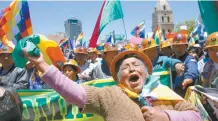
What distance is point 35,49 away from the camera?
2357mm

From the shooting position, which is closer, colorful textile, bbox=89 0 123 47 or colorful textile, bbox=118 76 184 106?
colorful textile, bbox=118 76 184 106

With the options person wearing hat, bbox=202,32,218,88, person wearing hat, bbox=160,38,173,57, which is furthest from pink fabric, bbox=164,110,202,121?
person wearing hat, bbox=160,38,173,57

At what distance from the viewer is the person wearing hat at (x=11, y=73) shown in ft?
17.1

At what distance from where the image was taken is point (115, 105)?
2.59 meters

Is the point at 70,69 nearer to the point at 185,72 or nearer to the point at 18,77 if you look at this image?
the point at 18,77

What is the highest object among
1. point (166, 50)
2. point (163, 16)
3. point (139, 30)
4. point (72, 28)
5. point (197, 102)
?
point (163, 16)

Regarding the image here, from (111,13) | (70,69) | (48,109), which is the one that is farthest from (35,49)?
(111,13)

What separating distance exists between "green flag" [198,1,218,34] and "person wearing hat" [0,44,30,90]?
317 centimetres

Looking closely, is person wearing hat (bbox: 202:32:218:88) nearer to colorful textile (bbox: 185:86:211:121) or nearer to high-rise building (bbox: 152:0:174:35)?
colorful textile (bbox: 185:86:211:121)

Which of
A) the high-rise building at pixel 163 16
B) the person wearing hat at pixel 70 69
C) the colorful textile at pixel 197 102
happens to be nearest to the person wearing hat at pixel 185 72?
the colorful textile at pixel 197 102

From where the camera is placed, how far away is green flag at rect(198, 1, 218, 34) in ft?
18.6

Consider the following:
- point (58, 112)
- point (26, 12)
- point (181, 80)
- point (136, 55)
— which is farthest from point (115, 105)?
point (26, 12)

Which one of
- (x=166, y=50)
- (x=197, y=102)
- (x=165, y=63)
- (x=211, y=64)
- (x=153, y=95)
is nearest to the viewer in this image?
(x=153, y=95)

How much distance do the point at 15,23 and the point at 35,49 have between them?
5708mm
